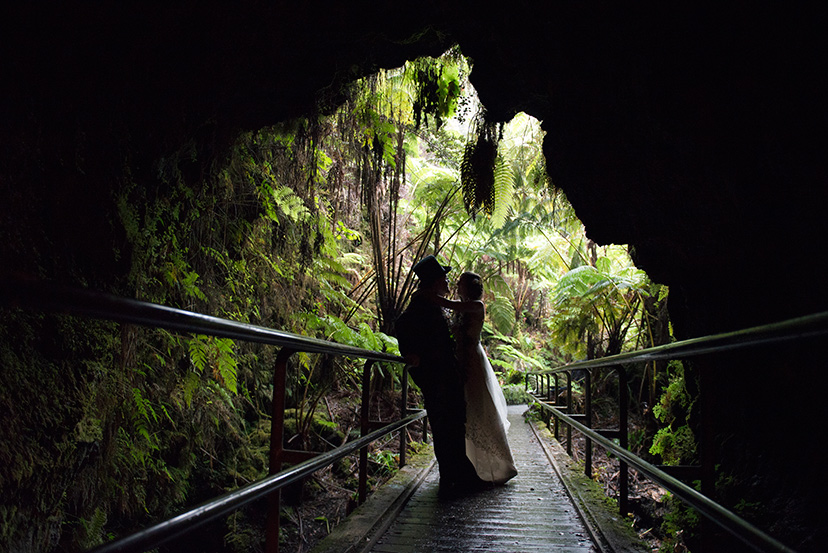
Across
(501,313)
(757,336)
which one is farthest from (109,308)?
(501,313)

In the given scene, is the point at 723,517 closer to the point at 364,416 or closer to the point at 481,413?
the point at 364,416

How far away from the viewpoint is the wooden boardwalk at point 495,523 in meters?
2.40

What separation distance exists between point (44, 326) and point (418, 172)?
24.8ft

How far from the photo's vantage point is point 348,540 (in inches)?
91.2

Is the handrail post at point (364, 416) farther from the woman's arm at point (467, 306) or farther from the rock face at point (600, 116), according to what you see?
the rock face at point (600, 116)

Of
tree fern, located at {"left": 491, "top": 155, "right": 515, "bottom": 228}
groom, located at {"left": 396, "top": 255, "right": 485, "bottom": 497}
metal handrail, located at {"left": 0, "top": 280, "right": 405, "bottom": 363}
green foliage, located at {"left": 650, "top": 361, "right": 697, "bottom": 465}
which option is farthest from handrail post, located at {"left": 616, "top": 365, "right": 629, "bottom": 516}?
tree fern, located at {"left": 491, "top": 155, "right": 515, "bottom": 228}

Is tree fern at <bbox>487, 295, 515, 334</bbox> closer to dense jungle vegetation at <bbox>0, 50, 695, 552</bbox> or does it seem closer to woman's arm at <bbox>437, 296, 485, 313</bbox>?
dense jungle vegetation at <bbox>0, 50, 695, 552</bbox>

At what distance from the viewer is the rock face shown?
2.20 m

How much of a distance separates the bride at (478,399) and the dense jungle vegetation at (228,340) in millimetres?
Result: 1194

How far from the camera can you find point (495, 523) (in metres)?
2.77

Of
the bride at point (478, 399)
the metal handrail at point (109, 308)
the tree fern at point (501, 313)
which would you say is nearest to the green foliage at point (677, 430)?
the bride at point (478, 399)

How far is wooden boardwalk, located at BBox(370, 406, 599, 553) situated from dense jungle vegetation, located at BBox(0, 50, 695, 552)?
29.9 inches

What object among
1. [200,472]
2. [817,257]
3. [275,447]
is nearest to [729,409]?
[817,257]

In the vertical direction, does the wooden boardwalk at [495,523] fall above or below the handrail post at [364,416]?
below
